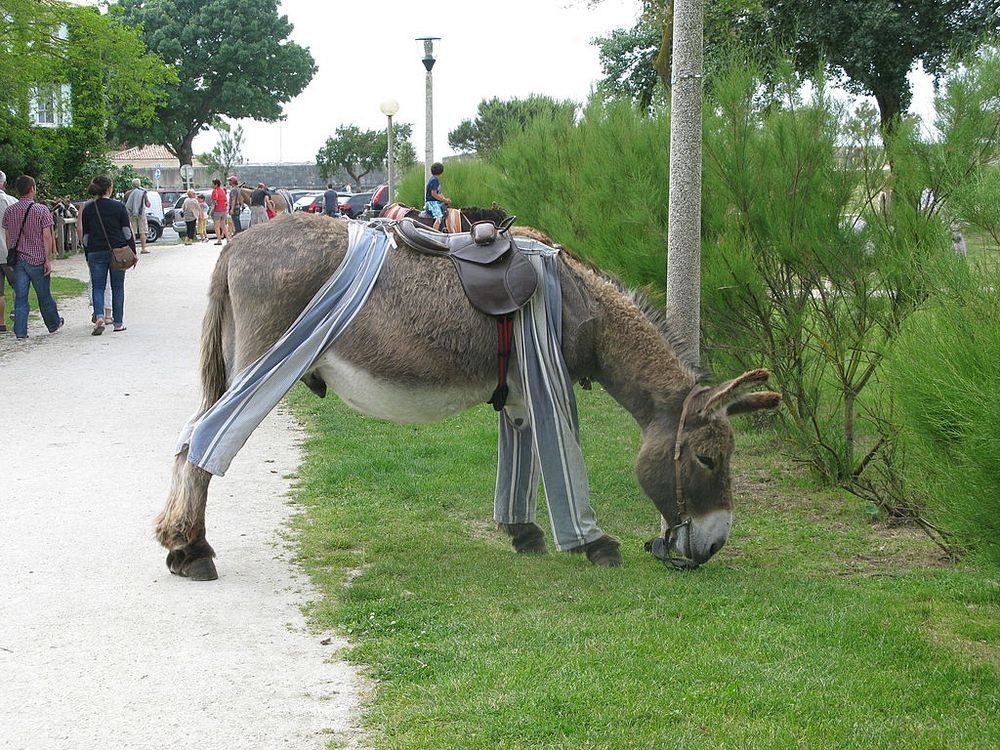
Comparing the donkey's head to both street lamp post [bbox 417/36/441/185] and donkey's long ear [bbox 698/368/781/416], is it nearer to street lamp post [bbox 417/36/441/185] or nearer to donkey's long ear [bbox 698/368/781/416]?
donkey's long ear [bbox 698/368/781/416]

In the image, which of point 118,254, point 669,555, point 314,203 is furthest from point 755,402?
point 314,203

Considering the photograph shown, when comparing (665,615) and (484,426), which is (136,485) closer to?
(484,426)

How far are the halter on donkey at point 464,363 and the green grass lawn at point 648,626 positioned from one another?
0.46 metres

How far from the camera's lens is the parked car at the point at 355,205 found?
45.8m

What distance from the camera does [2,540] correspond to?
21.0 ft

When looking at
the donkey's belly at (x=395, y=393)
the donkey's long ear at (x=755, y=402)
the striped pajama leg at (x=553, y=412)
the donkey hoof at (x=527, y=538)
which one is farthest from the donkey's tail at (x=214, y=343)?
the donkey's long ear at (x=755, y=402)

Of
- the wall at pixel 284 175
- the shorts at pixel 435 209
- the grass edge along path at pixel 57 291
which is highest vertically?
the wall at pixel 284 175

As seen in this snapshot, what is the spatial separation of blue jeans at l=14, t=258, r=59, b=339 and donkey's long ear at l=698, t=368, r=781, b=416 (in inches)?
418

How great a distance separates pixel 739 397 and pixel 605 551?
1078 millimetres

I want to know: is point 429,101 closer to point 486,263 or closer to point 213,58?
point 486,263

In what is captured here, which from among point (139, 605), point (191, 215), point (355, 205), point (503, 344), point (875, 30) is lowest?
point (139, 605)

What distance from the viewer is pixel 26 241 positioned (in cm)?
1390

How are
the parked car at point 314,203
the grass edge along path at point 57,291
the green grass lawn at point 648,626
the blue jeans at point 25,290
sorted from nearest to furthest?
Answer: the green grass lawn at point 648,626 < the blue jeans at point 25,290 < the grass edge along path at point 57,291 < the parked car at point 314,203

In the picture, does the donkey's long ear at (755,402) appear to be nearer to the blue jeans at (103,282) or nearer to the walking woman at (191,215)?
the blue jeans at (103,282)
